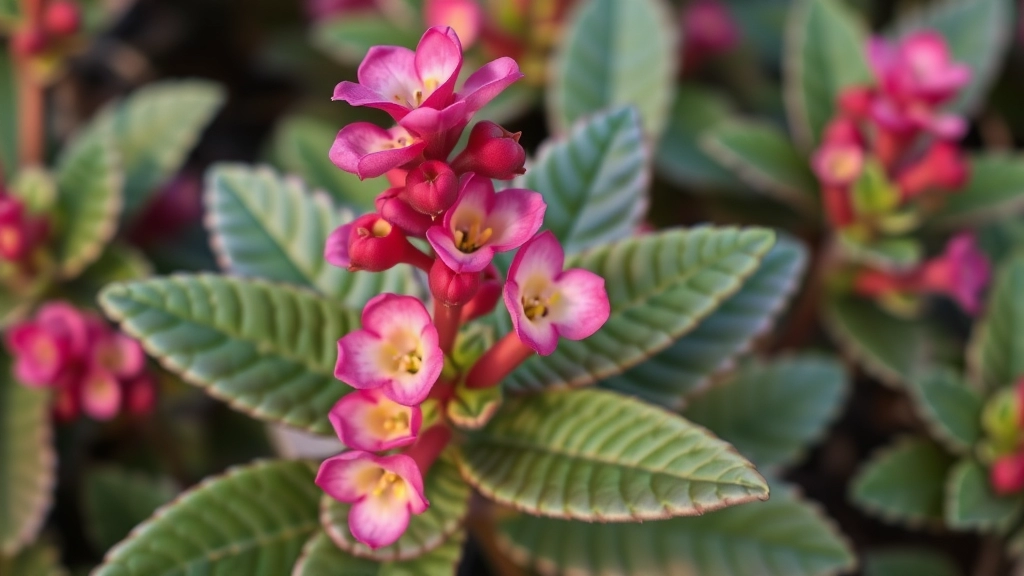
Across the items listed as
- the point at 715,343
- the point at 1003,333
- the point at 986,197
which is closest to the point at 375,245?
the point at 715,343

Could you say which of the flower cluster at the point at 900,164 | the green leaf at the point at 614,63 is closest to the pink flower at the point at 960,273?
the flower cluster at the point at 900,164

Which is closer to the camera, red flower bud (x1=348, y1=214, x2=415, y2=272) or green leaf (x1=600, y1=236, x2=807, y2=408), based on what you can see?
red flower bud (x1=348, y1=214, x2=415, y2=272)

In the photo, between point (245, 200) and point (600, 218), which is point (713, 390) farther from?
point (245, 200)

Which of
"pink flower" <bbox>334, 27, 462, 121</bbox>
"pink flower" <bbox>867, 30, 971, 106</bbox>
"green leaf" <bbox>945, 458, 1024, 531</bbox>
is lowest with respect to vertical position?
"green leaf" <bbox>945, 458, 1024, 531</bbox>

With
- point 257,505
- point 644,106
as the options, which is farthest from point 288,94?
point 257,505

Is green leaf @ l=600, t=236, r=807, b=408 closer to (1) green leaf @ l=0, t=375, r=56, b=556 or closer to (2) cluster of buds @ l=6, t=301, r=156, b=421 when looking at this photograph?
(2) cluster of buds @ l=6, t=301, r=156, b=421

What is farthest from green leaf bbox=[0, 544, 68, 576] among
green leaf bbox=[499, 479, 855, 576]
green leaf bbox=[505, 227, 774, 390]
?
green leaf bbox=[505, 227, 774, 390]

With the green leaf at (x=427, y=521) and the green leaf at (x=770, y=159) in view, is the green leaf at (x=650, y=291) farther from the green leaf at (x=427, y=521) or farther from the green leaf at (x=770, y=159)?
the green leaf at (x=770, y=159)

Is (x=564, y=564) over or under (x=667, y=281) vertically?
under
